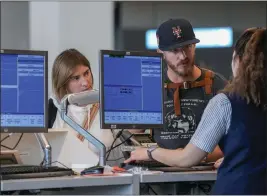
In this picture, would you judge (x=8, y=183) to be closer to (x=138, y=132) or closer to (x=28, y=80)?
(x=28, y=80)

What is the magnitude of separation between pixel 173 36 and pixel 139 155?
0.71 m

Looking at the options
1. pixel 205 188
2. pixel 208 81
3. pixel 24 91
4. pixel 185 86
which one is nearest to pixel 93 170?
pixel 24 91

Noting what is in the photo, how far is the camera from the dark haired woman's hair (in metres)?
3.06

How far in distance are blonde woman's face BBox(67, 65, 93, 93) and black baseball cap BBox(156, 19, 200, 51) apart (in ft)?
2.04

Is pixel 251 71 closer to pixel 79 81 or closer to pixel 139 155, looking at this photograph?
pixel 139 155

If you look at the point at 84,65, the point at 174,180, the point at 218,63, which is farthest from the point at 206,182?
the point at 218,63

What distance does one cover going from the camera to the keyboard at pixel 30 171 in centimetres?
302

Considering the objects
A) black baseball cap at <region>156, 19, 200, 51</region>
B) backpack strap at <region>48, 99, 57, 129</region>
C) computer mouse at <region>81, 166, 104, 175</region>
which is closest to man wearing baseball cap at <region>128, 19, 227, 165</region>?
black baseball cap at <region>156, 19, 200, 51</region>

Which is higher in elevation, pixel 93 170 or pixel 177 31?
pixel 177 31

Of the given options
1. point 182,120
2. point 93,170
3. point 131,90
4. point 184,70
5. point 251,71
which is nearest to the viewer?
point 251,71

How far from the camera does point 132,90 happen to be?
3.48 m

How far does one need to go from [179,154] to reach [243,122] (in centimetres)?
31

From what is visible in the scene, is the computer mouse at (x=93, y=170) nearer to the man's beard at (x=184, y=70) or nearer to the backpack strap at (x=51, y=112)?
the backpack strap at (x=51, y=112)

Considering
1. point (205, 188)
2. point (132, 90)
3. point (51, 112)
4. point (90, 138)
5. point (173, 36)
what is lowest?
point (205, 188)
